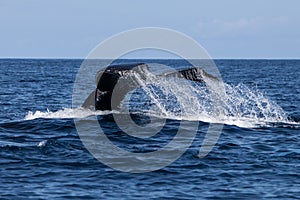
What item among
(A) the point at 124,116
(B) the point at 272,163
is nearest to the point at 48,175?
(B) the point at 272,163

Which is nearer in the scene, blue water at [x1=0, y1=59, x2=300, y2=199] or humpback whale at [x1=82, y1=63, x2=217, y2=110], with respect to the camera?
blue water at [x1=0, y1=59, x2=300, y2=199]

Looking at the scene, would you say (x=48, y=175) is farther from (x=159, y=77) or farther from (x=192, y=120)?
(x=192, y=120)

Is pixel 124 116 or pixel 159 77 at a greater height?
pixel 159 77

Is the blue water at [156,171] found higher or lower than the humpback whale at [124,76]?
lower

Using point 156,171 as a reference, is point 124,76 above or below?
above

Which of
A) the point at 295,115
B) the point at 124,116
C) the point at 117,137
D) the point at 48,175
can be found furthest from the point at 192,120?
the point at 48,175

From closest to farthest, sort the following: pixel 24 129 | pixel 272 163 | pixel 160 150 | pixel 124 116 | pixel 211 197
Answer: pixel 211 197 < pixel 272 163 < pixel 160 150 < pixel 24 129 < pixel 124 116

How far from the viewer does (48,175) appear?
12.5 meters

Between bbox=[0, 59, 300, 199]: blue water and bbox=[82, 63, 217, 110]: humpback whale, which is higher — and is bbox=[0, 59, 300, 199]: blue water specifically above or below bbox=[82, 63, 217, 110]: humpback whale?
below

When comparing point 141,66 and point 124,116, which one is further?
point 124,116

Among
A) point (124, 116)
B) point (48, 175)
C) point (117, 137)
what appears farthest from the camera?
point (124, 116)

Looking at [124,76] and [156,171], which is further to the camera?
[124,76]

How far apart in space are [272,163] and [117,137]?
14.0 feet

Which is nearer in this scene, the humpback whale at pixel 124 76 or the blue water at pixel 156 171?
the blue water at pixel 156 171
